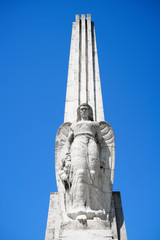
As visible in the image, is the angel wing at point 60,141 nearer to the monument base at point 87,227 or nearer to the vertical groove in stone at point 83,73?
the vertical groove in stone at point 83,73

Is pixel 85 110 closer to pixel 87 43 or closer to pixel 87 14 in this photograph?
pixel 87 43

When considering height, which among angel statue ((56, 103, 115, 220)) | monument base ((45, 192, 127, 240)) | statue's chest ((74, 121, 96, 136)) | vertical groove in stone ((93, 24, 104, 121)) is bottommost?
monument base ((45, 192, 127, 240))

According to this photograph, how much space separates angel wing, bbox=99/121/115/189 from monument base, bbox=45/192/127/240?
80 centimetres

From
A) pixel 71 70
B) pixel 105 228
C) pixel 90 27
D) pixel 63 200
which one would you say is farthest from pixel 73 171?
pixel 90 27

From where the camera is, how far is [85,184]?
5801 mm

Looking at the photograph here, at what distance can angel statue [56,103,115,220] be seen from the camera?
5691 millimetres

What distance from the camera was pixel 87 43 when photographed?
11.9 meters

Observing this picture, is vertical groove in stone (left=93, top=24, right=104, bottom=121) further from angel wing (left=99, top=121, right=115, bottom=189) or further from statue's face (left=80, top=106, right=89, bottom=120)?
statue's face (left=80, top=106, right=89, bottom=120)

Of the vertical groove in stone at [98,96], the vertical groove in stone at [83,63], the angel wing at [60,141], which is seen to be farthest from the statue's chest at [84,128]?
the vertical groove in stone at [83,63]

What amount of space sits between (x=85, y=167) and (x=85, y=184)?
455 millimetres

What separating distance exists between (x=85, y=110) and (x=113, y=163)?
196 centimetres

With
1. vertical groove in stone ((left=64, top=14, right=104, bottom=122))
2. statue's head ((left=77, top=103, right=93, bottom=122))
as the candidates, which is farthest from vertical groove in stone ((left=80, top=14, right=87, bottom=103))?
statue's head ((left=77, top=103, right=93, bottom=122))

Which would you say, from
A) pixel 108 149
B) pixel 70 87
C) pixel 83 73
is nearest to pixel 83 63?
pixel 83 73

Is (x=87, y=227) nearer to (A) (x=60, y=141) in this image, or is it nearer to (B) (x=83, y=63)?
(A) (x=60, y=141)
